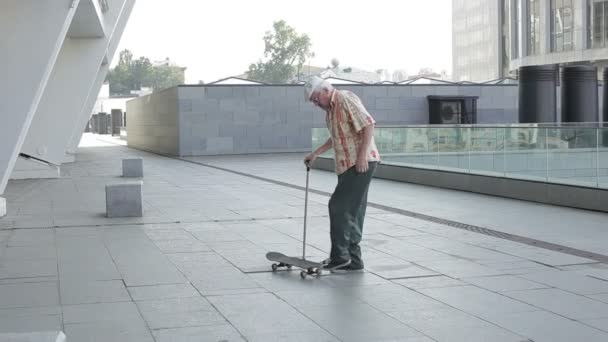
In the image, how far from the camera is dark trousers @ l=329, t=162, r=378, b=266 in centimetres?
767

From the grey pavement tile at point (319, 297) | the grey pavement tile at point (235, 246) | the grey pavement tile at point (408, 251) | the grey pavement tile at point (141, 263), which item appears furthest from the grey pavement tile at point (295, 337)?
the grey pavement tile at point (235, 246)

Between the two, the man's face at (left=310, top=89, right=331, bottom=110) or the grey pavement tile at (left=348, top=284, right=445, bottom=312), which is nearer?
the grey pavement tile at (left=348, top=284, right=445, bottom=312)

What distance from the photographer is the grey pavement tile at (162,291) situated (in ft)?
22.4

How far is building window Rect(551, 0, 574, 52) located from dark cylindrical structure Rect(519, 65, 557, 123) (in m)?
27.9

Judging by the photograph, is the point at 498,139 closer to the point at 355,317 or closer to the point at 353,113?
the point at 353,113

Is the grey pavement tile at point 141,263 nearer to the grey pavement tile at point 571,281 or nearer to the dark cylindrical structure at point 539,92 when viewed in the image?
the grey pavement tile at point 571,281

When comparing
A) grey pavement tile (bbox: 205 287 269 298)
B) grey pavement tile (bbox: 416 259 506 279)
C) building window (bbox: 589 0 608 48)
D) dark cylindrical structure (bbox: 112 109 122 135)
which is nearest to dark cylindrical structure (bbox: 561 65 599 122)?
grey pavement tile (bbox: 416 259 506 279)

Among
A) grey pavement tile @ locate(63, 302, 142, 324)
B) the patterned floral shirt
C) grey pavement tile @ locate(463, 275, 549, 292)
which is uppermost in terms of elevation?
the patterned floral shirt

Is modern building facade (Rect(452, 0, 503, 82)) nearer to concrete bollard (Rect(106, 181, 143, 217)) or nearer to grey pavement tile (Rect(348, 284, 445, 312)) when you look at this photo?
concrete bollard (Rect(106, 181, 143, 217))

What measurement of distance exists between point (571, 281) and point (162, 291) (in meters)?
3.46

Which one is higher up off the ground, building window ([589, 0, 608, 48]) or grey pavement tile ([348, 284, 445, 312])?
building window ([589, 0, 608, 48])

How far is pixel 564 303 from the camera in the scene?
6391 millimetres

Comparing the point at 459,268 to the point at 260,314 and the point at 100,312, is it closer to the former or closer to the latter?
the point at 260,314

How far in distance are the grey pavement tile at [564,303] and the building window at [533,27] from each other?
50710mm
